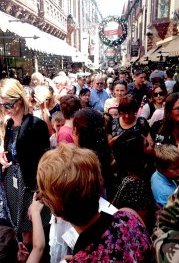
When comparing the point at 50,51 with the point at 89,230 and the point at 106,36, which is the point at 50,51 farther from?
the point at 106,36

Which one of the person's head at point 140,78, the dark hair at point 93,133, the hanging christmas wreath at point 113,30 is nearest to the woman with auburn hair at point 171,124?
the dark hair at point 93,133

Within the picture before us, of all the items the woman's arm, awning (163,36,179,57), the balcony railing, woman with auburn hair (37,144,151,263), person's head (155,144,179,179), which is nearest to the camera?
woman with auburn hair (37,144,151,263)

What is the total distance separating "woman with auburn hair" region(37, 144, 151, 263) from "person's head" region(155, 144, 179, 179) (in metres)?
1.21

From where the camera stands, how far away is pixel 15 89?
9.50 feet

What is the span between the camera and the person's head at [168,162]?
2.57 meters

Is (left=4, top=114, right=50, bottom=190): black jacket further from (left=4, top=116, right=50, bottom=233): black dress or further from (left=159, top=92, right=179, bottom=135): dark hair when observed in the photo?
(left=159, top=92, right=179, bottom=135): dark hair

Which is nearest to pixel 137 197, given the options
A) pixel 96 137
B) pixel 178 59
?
pixel 96 137

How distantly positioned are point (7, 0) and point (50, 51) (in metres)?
8.44

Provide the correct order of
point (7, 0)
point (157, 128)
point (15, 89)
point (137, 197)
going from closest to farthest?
point (137, 197) → point (15, 89) → point (157, 128) → point (7, 0)

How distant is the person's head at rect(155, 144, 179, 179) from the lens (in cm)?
257

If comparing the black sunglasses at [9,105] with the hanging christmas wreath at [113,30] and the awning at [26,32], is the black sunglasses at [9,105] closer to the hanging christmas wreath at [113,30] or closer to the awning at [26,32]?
the awning at [26,32]

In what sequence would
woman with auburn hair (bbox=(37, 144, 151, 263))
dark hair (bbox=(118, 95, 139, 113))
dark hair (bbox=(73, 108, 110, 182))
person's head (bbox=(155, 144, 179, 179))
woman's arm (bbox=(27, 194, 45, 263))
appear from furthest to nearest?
dark hair (bbox=(118, 95, 139, 113)) → person's head (bbox=(155, 144, 179, 179)) → dark hair (bbox=(73, 108, 110, 182)) → woman's arm (bbox=(27, 194, 45, 263)) → woman with auburn hair (bbox=(37, 144, 151, 263))

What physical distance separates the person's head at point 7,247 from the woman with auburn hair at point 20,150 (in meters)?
1.41

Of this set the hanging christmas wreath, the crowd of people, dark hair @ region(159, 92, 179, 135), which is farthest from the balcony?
dark hair @ region(159, 92, 179, 135)
